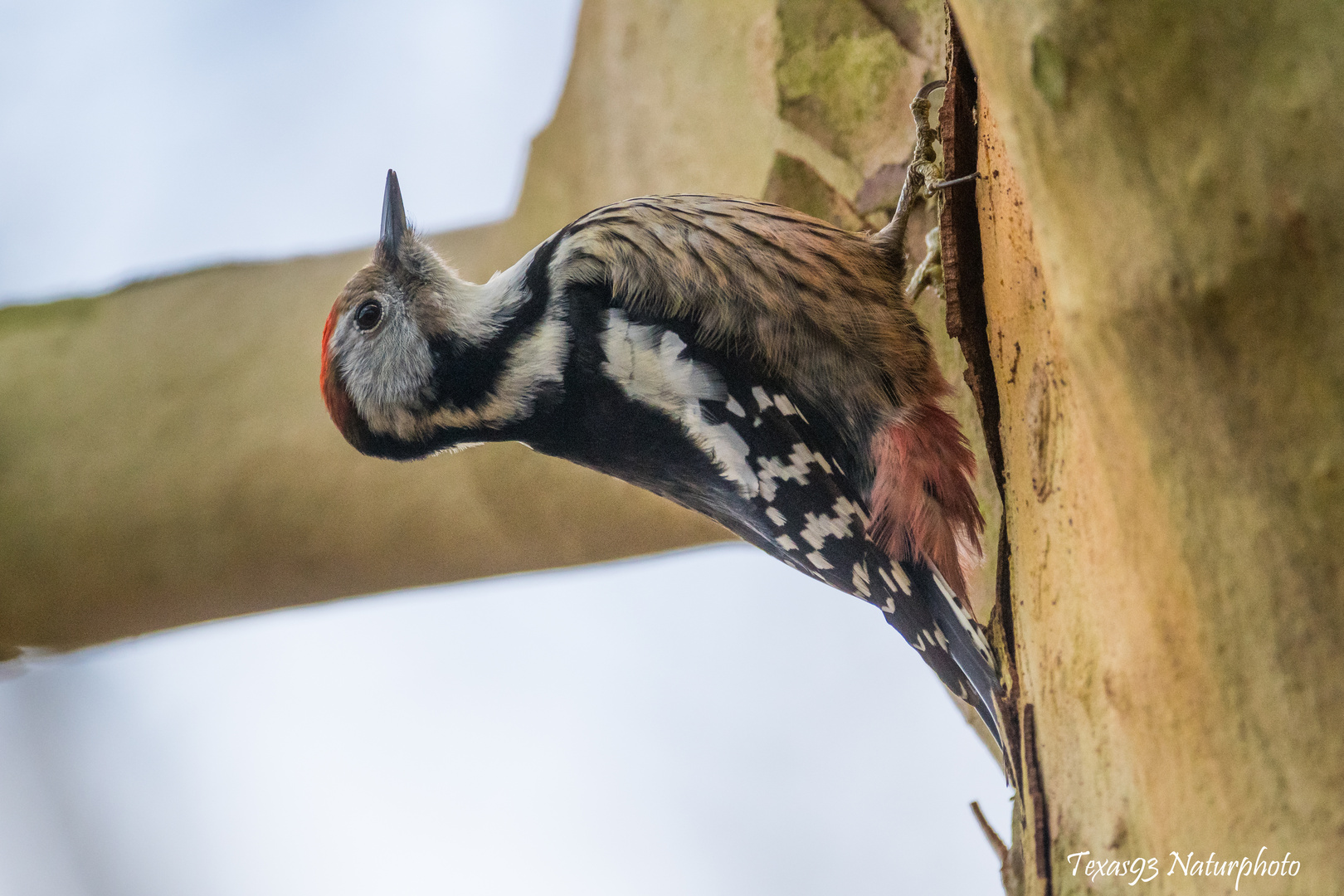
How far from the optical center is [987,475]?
1.87 m

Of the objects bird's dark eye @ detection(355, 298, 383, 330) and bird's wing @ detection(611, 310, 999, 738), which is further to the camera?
bird's dark eye @ detection(355, 298, 383, 330)

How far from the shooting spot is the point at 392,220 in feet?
6.09

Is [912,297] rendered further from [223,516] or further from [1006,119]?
[223,516]

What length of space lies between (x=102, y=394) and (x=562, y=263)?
2.68 metres

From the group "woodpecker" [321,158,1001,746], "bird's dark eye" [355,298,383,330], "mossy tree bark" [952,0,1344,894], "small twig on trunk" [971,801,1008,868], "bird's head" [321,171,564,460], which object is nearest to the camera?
"mossy tree bark" [952,0,1344,894]

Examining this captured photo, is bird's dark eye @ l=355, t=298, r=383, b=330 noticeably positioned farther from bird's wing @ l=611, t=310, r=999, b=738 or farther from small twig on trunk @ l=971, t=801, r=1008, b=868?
small twig on trunk @ l=971, t=801, r=1008, b=868

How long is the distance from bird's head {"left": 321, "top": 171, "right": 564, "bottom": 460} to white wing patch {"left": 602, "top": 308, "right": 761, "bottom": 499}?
0.20 meters

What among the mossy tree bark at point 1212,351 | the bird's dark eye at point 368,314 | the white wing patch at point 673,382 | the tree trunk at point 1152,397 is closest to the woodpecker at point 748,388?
the white wing patch at point 673,382

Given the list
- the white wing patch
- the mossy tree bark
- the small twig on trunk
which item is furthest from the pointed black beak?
the small twig on trunk

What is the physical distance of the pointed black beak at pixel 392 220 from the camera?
185cm

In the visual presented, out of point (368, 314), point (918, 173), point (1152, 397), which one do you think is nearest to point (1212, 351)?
point (1152, 397)

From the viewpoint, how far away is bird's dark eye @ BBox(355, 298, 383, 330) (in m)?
1.84

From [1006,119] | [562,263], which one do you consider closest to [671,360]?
[562,263]

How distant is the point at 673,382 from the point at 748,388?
0.13 meters
